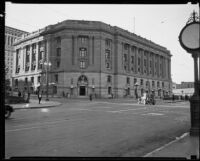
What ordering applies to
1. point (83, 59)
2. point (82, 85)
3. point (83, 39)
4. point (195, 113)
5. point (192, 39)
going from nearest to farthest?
point (192, 39), point (195, 113), point (82, 85), point (83, 59), point (83, 39)

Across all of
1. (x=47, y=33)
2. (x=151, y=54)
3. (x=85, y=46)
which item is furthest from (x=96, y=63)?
(x=151, y=54)

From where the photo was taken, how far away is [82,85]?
57.9m

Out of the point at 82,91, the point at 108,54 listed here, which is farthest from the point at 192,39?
the point at 108,54

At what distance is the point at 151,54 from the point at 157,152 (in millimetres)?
82096

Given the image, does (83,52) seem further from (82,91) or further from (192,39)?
(192,39)

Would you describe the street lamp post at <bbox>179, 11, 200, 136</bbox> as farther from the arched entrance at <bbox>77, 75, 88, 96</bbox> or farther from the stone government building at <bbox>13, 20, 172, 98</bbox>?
the arched entrance at <bbox>77, 75, 88, 96</bbox>

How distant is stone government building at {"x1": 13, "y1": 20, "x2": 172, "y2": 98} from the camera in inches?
2295

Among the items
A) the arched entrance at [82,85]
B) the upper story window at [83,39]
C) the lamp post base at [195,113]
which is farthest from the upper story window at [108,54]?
the lamp post base at [195,113]

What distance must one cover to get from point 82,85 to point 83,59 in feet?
25.2

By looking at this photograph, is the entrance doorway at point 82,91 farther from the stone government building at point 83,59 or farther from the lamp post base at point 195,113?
the lamp post base at point 195,113

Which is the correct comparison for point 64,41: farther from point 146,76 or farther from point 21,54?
point 146,76

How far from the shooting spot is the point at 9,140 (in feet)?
20.8

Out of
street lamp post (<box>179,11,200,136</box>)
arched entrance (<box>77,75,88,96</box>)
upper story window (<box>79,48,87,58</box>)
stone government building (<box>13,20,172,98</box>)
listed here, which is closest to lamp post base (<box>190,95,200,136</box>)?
street lamp post (<box>179,11,200,136</box>)

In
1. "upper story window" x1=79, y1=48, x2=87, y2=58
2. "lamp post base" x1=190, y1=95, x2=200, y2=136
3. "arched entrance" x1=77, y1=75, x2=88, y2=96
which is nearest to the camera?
"lamp post base" x1=190, y1=95, x2=200, y2=136
